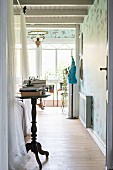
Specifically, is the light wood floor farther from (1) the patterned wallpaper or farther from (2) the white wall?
(2) the white wall

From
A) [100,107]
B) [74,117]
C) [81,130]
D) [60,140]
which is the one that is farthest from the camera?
[74,117]

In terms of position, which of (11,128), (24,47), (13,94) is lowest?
(11,128)

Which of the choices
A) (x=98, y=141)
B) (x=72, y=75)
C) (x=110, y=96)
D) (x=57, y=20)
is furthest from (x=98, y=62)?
(x=57, y=20)

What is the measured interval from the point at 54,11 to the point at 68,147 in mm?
3018

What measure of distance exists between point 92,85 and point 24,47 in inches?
55.8

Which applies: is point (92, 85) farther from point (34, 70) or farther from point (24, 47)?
point (34, 70)

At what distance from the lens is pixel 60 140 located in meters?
4.95

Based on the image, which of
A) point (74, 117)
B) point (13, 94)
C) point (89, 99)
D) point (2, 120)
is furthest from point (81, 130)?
point (2, 120)

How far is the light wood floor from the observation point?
360cm

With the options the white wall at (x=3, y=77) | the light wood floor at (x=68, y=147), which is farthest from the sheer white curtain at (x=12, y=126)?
the white wall at (x=3, y=77)

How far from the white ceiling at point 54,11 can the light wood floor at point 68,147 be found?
2.36 m

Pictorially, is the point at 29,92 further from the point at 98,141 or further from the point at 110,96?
the point at 98,141

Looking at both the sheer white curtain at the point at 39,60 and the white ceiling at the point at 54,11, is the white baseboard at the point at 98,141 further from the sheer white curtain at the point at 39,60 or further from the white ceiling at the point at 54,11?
the sheer white curtain at the point at 39,60

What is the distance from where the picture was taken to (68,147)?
4.47 m
